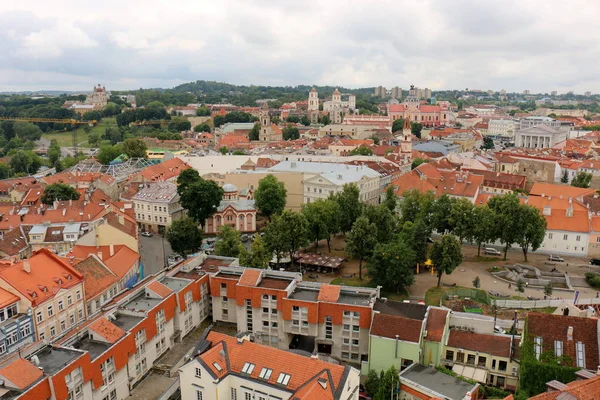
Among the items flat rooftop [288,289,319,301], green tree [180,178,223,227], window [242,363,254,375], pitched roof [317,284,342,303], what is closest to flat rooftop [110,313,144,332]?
window [242,363,254,375]

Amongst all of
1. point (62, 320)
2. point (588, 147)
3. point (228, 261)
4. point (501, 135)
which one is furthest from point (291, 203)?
point (501, 135)

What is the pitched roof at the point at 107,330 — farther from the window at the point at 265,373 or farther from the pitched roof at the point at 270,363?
the window at the point at 265,373

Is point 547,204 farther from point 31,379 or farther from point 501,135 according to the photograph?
point 501,135

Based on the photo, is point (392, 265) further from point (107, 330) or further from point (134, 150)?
point (134, 150)

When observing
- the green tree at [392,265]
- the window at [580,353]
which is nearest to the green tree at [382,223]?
the green tree at [392,265]

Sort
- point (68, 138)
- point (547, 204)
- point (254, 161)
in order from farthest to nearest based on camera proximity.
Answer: point (68, 138), point (254, 161), point (547, 204)

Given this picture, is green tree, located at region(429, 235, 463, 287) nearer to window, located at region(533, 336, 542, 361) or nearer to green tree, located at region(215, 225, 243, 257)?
window, located at region(533, 336, 542, 361)
